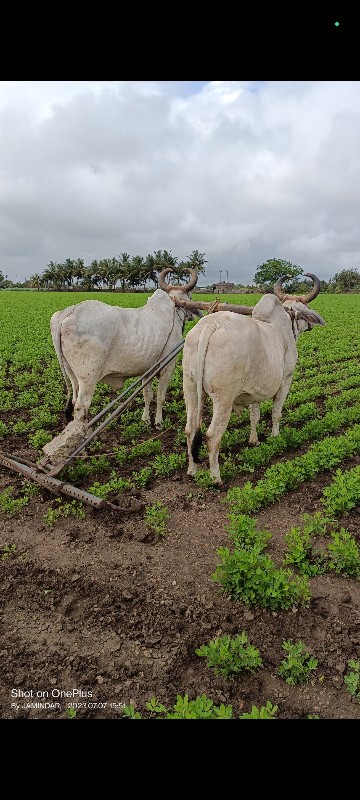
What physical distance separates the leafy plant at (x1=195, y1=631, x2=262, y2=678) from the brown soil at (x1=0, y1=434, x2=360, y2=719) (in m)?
0.08

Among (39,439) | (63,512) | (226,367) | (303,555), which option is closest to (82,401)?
(39,439)

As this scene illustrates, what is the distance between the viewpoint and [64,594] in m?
4.52

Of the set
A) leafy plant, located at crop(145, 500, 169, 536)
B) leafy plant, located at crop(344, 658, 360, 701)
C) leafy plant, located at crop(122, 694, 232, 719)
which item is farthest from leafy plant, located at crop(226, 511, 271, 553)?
leafy plant, located at crop(122, 694, 232, 719)

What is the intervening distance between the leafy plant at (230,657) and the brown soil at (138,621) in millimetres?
78

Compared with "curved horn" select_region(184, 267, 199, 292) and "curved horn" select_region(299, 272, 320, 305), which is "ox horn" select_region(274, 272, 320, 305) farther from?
"curved horn" select_region(184, 267, 199, 292)

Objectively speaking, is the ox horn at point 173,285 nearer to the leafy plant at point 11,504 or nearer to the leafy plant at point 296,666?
the leafy plant at point 11,504

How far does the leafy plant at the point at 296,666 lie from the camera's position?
3.55 m

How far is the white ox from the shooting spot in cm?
638

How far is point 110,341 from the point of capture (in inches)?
297

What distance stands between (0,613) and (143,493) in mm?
2580
